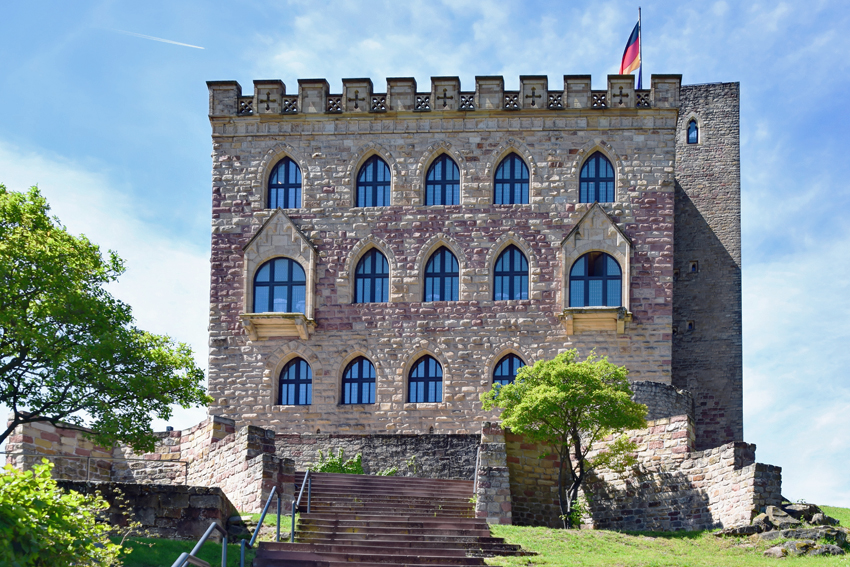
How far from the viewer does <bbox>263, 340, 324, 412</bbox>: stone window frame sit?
121 ft

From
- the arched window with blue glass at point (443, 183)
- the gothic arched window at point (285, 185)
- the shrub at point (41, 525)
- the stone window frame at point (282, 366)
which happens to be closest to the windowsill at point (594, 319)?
the arched window with blue glass at point (443, 183)

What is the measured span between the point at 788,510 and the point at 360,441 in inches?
451

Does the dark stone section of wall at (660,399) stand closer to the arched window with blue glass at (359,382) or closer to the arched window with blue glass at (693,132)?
the arched window with blue glass at (359,382)

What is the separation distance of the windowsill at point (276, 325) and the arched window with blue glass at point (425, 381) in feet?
11.3

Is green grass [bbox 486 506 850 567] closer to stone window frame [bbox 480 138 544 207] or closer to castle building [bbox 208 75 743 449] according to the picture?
castle building [bbox 208 75 743 449]

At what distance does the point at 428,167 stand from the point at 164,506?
18576mm

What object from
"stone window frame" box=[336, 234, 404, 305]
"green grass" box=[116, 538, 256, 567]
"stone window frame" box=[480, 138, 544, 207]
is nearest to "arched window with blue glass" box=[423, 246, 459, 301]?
"stone window frame" box=[336, 234, 404, 305]

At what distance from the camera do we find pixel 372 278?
37.5 meters

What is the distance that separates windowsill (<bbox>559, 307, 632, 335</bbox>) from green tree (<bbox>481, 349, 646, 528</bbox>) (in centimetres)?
532

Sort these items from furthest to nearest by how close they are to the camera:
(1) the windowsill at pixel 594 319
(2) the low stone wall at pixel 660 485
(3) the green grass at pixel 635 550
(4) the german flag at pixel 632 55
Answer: (4) the german flag at pixel 632 55
(1) the windowsill at pixel 594 319
(2) the low stone wall at pixel 660 485
(3) the green grass at pixel 635 550

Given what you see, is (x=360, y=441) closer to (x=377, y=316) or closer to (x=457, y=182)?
(x=377, y=316)

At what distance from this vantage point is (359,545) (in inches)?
833

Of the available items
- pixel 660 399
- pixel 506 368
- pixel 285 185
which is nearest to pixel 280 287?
pixel 285 185

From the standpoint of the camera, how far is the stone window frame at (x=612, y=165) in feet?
122
